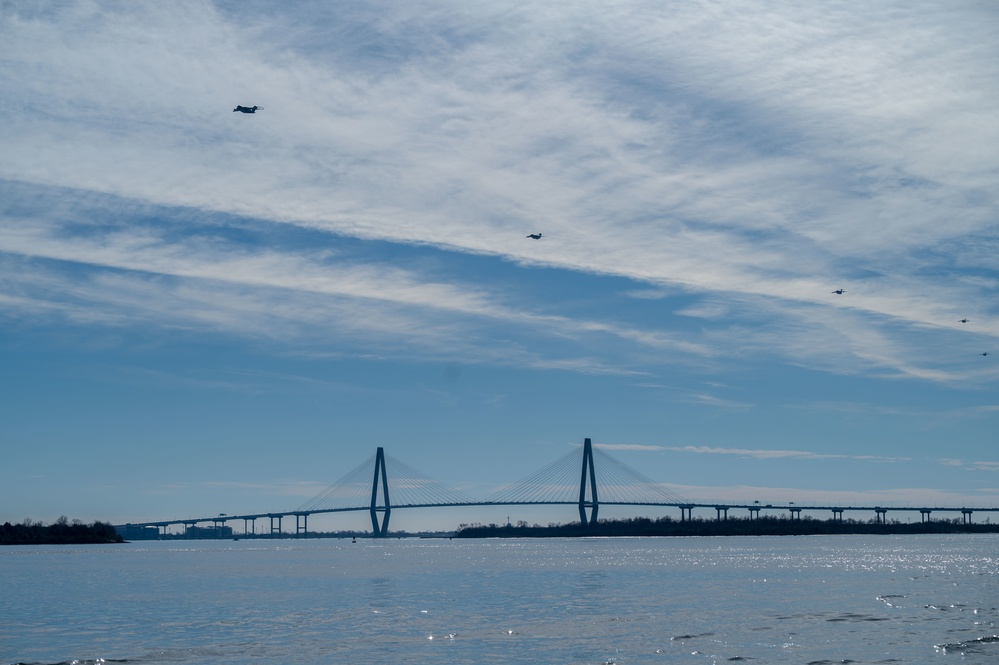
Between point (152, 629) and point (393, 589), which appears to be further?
point (393, 589)

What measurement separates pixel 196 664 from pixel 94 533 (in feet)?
550

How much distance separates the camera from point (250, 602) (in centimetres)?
4784

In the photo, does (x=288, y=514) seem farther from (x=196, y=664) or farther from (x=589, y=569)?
(x=196, y=664)

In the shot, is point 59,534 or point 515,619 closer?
point 515,619

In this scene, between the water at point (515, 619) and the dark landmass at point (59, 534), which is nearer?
the water at point (515, 619)

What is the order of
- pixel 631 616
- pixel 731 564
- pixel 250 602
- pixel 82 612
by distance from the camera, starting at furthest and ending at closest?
pixel 731 564, pixel 250 602, pixel 82 612, pixel 631 616

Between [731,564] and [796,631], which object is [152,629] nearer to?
[796,631]

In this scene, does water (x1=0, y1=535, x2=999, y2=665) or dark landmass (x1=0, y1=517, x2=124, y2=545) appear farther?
dark landmass (x1=0, y1=517, x2=124, y2=545)

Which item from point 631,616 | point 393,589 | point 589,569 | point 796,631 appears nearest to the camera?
point 796,631

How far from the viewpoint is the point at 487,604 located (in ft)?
147

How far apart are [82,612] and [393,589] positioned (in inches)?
676

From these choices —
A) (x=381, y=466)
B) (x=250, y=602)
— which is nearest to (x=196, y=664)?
(x=250, y=602)

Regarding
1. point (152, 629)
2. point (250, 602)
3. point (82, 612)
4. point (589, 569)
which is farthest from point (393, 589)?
point (589, 569)

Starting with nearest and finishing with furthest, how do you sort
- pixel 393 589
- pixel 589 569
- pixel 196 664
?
pixel 196 664, pixel 393 589, pixel 589 569
